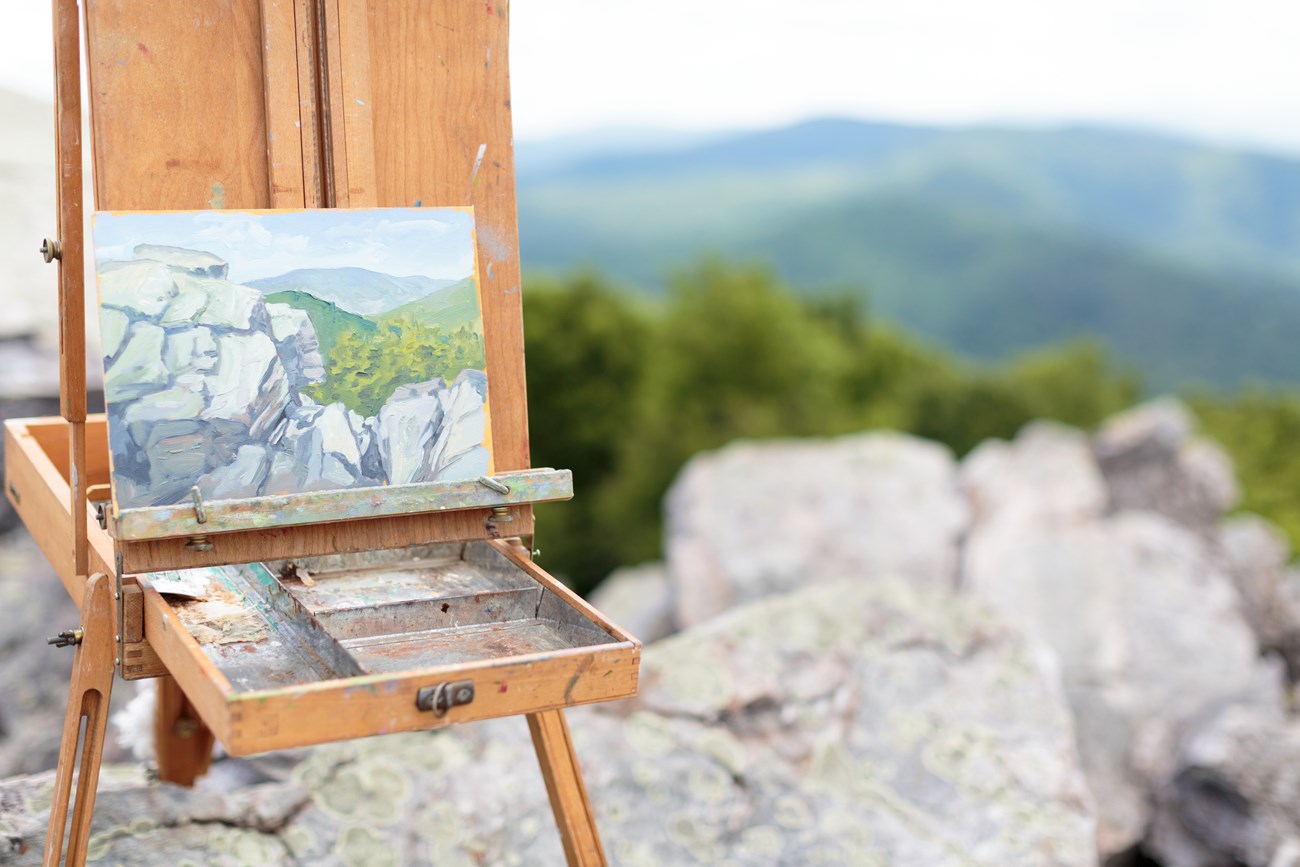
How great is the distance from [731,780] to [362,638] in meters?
1.89

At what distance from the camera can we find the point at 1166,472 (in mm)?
12273

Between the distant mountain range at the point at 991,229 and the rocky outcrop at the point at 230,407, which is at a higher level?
the distant mountain range at the point at 991,229

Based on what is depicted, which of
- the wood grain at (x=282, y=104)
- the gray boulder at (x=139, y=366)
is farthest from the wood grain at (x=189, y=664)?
the wood grain at (x=282, y=104)

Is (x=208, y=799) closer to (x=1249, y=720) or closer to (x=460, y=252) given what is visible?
(x=460, y=252)

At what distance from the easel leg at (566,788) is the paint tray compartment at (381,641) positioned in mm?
482

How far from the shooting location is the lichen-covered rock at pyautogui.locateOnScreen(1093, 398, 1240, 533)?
39.6 feet

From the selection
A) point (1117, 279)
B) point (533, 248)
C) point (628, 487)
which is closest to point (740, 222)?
point (533, 248)

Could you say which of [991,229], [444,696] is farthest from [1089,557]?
[991,229]

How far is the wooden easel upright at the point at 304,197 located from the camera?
8.89 ft

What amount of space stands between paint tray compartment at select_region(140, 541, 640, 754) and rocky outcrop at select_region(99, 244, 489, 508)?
315 mm

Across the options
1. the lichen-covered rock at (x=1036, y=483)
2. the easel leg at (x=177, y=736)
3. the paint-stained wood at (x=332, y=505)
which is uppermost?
the paint-stained wood at (x=332, y=505)

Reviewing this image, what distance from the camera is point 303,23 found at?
309 cm

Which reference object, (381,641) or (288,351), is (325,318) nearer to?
(288,351)

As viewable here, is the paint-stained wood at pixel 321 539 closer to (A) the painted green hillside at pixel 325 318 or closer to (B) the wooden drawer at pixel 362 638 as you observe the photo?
(B) the wooden drawer at pixel 362 638
